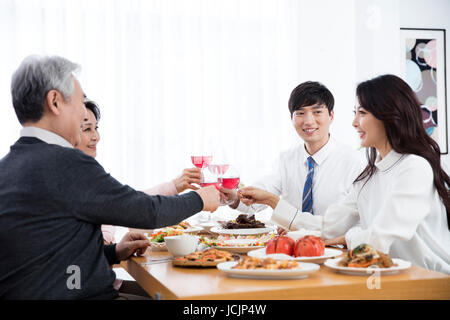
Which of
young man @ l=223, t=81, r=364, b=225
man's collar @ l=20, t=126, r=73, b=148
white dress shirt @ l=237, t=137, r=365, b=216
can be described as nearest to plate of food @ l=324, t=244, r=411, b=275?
man's collar @ l=20, t=126, r=73, b=148

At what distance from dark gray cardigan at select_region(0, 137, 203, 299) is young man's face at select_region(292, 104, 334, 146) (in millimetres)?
1937

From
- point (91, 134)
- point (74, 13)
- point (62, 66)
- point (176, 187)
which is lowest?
point (176, 187)

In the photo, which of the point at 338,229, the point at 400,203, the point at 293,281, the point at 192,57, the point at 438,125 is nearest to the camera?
the point at 293,281

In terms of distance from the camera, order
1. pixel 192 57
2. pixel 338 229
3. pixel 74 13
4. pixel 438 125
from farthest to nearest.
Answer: pixel 438 125 → pixel 192 57 → pixel 74 13 → pixel 338 229

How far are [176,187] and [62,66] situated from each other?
1260 mm

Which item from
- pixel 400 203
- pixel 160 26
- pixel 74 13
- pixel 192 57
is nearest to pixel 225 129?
pixel 192 57

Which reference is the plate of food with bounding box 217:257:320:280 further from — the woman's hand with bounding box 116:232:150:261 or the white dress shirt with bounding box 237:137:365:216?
the white dress shirt with bounding box 237:137:365:216

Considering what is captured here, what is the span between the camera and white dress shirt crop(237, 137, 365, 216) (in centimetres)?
332

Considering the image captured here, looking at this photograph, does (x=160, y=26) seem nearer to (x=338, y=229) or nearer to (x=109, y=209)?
(x=338, y=229)

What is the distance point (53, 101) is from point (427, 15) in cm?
451

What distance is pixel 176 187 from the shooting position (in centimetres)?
286

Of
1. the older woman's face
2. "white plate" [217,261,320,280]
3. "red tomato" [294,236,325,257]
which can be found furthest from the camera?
the older woman's face

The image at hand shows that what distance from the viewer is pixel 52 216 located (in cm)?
157

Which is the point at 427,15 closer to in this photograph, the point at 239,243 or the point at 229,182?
the point at 229,182
